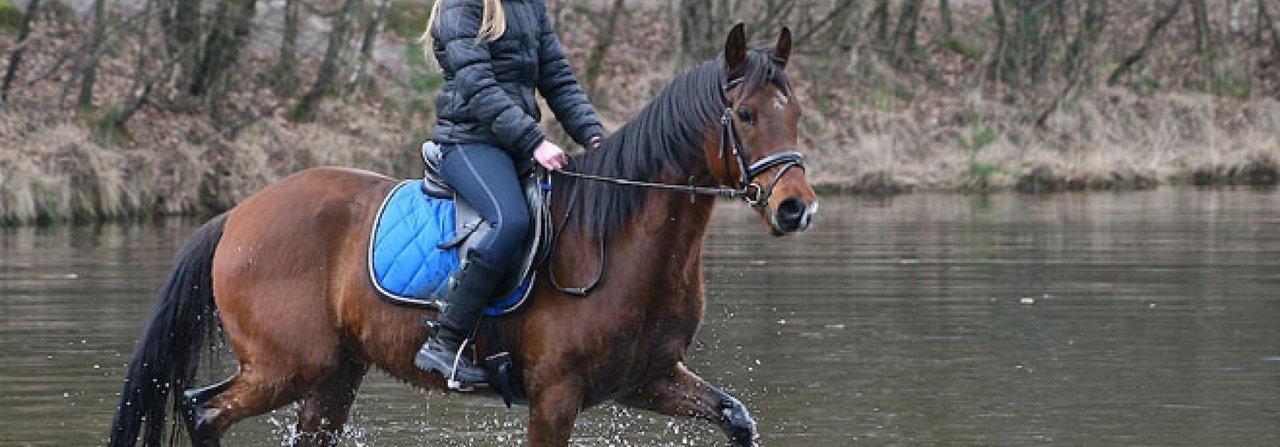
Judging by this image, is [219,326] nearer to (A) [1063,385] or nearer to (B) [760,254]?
(A) [1063,385]

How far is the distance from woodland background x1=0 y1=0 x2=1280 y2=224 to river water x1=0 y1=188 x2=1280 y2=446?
452 cm

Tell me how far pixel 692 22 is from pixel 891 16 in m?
7.58

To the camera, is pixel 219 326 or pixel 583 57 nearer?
pixel 219 326

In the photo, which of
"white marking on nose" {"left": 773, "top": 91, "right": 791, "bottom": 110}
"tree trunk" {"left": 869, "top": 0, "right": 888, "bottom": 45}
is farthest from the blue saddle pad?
"tree trunk" {"left": 869, "top": 0, "right": 888, "bottom": 45}

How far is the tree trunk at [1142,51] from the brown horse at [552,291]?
31181 millimetres

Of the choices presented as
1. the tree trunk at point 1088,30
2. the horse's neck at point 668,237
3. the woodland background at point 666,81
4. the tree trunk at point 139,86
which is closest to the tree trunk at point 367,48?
the woodland background at point 666,81

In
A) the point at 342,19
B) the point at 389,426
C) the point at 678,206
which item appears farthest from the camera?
the point at 342,19

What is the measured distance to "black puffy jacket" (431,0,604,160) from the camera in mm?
7848

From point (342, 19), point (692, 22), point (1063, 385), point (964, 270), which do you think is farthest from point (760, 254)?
point (692, 22)

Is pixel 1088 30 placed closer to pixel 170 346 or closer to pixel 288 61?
pixel 288 61

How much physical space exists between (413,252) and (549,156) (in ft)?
2.46

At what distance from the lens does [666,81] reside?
35.3 metres

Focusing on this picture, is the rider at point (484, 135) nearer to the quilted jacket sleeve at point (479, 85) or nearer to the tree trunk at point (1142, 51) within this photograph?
the quilted jacket sleeve at point (479, 85)

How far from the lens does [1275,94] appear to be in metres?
38.5
